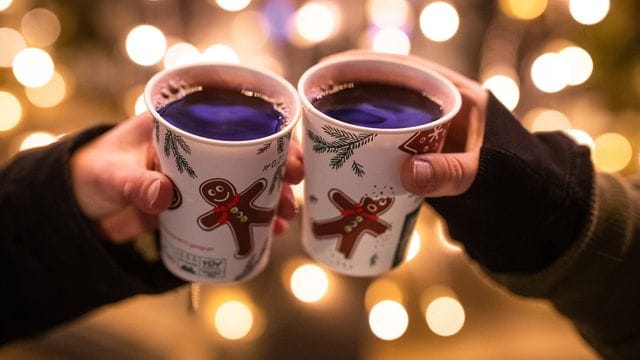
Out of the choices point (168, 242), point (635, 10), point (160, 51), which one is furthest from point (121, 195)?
point (635, 10)

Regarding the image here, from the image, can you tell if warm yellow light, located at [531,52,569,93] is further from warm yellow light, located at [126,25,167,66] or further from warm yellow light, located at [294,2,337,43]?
warm yellow light, located at [126,25,167,66]


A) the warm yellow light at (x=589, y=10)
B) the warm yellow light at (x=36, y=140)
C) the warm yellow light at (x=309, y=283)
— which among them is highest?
the warm yellow light at (x=589, y=10)

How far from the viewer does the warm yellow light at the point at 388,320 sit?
5.10 feet

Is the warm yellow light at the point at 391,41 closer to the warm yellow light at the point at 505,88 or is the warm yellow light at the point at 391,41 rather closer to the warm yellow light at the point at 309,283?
the warm yellow light at the point at 505,88

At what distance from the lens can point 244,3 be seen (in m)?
1.82

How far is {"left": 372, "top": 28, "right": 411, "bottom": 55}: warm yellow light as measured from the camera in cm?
183

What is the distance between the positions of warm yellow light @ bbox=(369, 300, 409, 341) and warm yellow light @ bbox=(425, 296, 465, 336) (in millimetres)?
57

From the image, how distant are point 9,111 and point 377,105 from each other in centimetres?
130

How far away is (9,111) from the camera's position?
72.4 inches

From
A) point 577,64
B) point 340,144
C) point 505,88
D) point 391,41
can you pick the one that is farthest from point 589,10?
point 340,144

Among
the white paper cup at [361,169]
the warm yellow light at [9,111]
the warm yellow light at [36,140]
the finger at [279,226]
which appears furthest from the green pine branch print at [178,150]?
the warm yellow light at [9,111]

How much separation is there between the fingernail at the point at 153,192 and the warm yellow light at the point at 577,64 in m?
1.26

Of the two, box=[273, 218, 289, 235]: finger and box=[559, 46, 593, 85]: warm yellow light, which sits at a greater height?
box=[273, 218, 289, 235]: finger

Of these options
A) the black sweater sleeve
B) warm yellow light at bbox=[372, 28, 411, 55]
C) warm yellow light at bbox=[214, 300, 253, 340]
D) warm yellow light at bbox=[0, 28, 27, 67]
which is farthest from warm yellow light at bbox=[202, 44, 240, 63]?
the black sweater sleeve
